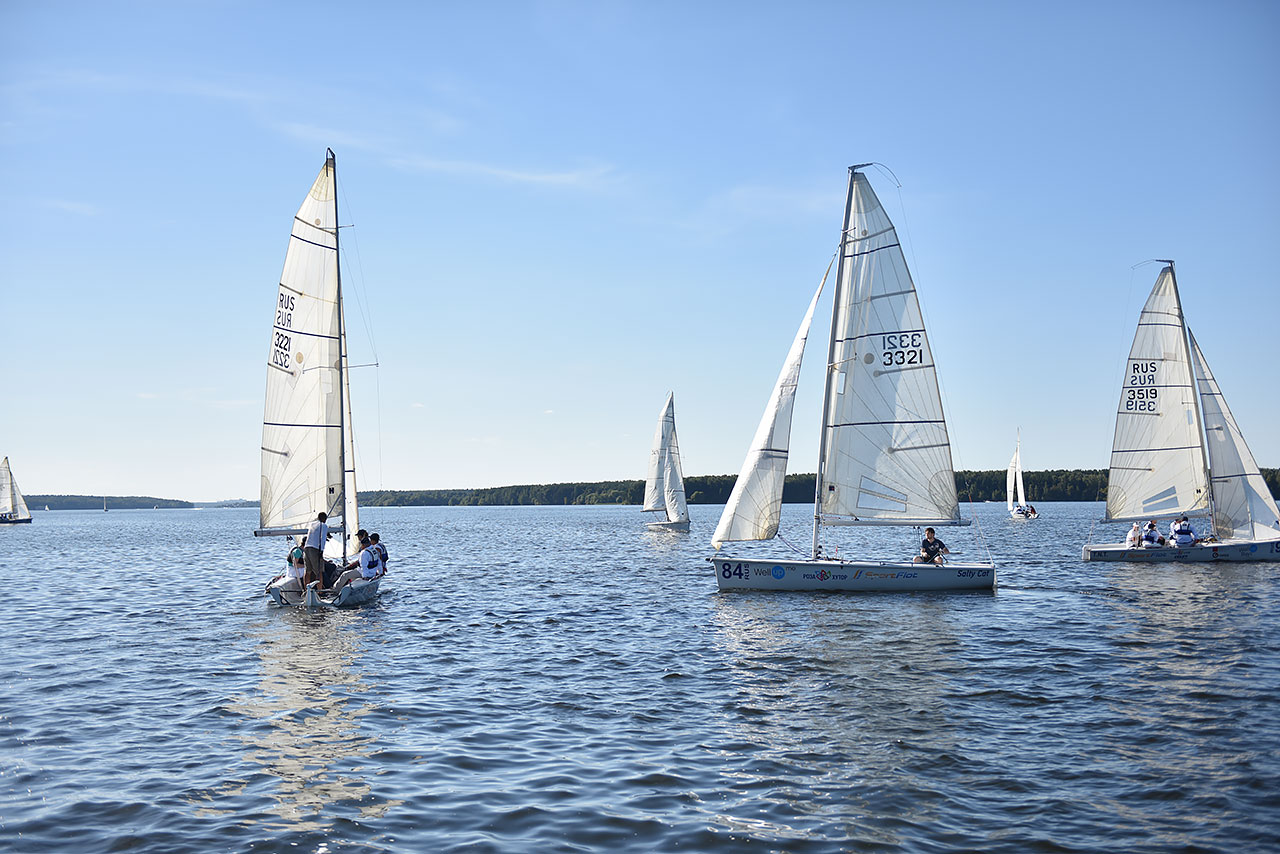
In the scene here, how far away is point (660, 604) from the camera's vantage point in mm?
27562

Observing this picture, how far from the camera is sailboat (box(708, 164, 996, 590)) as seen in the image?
87.4 ft

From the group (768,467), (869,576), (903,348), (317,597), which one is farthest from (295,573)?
(903,348)

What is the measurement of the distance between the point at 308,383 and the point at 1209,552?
34.3m

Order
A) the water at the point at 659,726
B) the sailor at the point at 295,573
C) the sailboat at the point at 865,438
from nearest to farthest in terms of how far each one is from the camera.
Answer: the water at the point at 659,726 < the sailor at the point at 295,573 < the sailboat at the point at 865,438

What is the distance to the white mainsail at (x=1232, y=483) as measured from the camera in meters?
35.2

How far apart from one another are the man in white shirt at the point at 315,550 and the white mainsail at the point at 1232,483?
33910 mm

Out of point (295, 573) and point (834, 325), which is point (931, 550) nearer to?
point (834, 325)

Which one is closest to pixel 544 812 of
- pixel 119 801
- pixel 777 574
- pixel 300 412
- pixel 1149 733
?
pixel 119 801

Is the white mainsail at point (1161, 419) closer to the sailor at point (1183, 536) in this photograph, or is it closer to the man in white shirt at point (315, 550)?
the sailor at point (1183, 536)

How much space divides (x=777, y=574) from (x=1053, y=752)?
592 inches

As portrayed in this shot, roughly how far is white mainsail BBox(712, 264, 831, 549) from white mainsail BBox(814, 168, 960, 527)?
3.80ft

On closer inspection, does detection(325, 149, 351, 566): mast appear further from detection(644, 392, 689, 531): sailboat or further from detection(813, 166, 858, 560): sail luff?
detection(644, 392, 689, 531): sailboat

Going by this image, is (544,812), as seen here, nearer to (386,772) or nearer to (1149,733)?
(386,772)

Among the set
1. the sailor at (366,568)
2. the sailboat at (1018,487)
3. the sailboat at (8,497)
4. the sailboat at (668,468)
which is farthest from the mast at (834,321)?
the sailboat at (8,497)
